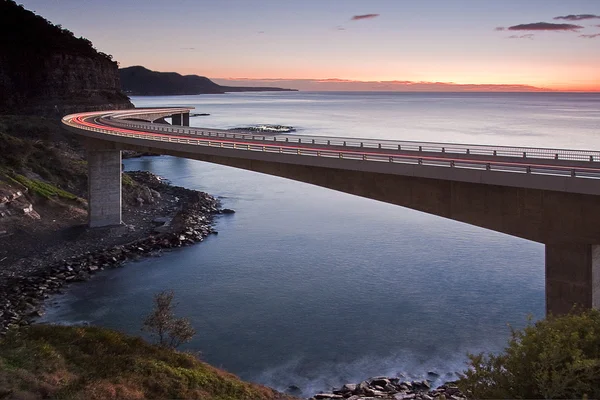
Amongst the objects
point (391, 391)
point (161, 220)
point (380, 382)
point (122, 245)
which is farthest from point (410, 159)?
point (161, 220)

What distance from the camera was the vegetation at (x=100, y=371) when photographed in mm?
17141

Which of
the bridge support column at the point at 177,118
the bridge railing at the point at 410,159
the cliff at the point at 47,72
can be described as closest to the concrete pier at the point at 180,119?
the bridge support column at the point at 177,118

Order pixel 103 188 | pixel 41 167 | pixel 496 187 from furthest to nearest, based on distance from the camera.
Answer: pixel 41 167
pixel 103 188
pixel 496 187

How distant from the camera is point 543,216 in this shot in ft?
71.4

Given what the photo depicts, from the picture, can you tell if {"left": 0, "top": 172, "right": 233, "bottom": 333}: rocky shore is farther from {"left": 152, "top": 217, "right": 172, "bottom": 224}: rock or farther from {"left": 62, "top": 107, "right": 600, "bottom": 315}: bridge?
{"left": 62, "top": 107, "right": 600, "bottom": 315}: bridge

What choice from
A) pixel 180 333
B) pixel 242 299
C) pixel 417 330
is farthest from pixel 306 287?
pixel 180 333

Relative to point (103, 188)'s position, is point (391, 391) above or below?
below

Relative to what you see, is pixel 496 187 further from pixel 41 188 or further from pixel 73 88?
pixel 73 88

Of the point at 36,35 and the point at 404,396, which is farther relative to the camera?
the point at 36,35

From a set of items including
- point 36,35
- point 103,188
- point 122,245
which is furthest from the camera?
point 36,35

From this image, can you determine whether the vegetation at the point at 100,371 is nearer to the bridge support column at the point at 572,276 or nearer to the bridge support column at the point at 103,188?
the bridge support column at the point at 572,276

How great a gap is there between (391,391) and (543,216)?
359 inches

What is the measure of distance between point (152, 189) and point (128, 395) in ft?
165

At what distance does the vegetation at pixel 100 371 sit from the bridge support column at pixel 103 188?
2796cm
